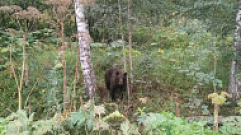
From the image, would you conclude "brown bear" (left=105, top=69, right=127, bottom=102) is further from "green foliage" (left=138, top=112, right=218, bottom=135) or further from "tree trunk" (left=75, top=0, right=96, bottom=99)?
"green foliage" (left=138, top=112, right=218, bottom=135)

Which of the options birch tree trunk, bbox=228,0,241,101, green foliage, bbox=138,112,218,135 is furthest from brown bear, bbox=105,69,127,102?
green foliage, bbox=138,112,218,135

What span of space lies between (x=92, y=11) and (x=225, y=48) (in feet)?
10.0

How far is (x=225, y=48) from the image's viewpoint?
16.0ft

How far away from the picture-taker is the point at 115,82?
5.49 meters

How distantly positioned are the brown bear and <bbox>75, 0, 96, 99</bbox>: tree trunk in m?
0.66

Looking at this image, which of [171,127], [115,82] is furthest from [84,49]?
[171,127]

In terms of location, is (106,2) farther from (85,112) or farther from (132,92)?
(85,112)

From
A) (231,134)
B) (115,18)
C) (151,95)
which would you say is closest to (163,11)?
(115,18)

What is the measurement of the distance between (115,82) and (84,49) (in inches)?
47.7

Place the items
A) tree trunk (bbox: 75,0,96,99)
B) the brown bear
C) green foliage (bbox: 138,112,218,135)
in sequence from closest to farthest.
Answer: green foliage (bbox: 138,112,218,135), tree trunk (bbox: 75,0,96,99), the brown bear

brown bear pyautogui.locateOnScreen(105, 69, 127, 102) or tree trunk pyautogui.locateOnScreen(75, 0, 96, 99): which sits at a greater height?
tree trunk pyautogui.locateOnScreen(75, 0, 96, 99)

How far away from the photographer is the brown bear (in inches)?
215

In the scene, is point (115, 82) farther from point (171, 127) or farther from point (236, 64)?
→ point (171, 127)

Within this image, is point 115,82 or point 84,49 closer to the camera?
point 84,49
